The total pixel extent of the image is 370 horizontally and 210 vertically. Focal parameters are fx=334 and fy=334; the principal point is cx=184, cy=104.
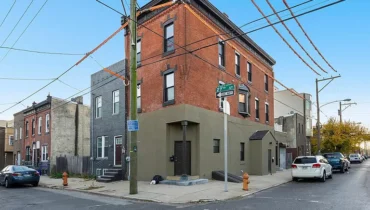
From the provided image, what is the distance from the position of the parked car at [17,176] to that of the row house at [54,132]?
33.3 ft

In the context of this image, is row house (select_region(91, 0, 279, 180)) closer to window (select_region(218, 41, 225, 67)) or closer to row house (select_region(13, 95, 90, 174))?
window (select_region(218, 41, 225, 67))

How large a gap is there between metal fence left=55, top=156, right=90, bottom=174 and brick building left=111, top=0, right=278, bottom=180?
726 cm

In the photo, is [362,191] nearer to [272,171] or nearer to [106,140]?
[272,171]

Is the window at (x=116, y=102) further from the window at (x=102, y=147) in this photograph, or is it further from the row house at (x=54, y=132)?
the row house at (x=54, y=132)

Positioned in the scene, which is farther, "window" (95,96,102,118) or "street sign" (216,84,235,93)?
"window" (95,96,102,118)

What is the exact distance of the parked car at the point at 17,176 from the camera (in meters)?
20.5

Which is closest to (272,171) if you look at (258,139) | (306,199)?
(258,139)

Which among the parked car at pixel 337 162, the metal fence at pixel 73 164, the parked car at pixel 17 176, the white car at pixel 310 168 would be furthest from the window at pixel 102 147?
the parked car at pixel 337 162

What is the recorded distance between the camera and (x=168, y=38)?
2008 cm

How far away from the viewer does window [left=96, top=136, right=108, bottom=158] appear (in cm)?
2466

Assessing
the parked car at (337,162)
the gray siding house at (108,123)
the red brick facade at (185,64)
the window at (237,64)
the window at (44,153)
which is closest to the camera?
the red brick facade at (185,64)

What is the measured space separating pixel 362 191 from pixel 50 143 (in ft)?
90.0

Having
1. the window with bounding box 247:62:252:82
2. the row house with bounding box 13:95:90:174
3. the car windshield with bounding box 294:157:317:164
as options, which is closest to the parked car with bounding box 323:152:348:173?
the car windshield with bounding box 294:157:317:164

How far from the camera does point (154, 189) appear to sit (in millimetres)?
15922
